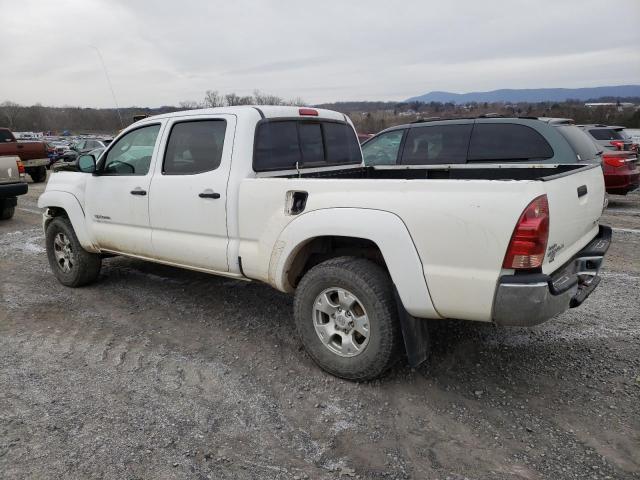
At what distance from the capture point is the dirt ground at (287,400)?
2.64 meters

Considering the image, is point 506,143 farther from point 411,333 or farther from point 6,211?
point 6,211

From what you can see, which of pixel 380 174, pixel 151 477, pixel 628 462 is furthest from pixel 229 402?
pixel 380 174

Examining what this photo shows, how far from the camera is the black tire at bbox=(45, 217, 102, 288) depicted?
5457 millimetres

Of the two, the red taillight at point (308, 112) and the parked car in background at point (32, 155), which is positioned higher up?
the red taillight at point (308, 112)

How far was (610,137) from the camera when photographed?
39.1 ft

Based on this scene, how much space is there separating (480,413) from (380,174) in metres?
2.60

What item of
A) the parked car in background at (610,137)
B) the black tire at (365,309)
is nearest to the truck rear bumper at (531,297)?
the black tire at (365,309)

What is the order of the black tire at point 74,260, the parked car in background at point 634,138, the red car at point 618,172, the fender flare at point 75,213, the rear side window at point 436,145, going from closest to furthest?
the fender flare at point 75,213 < the black tire at point 74,260 < the rear side window at point 436,145 < the red car at point 618,172 < the parked car in background at point 634,138

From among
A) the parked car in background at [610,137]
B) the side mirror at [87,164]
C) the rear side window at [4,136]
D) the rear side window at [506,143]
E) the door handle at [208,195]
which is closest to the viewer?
the door handle at [208,195]

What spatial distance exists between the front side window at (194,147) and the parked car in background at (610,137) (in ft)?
32.6

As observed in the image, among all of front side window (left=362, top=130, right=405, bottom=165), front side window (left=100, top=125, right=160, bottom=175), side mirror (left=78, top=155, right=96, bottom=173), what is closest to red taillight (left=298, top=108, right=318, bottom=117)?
front side window (left=100, top=125, right=160, bottom=175)

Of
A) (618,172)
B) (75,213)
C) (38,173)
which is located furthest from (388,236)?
(38,173)

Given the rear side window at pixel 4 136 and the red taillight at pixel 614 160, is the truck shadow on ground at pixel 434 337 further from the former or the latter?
the rear side window at pixel 4 136

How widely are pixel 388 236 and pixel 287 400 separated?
4.20 feet
